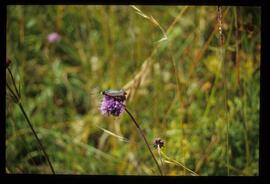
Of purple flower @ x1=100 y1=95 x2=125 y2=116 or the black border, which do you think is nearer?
purple flower @ x1=100 y1=95 x2=125 y2=116

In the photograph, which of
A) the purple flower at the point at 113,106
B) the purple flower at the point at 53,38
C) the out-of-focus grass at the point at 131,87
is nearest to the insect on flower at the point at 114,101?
the purple flower at the point at 113,106

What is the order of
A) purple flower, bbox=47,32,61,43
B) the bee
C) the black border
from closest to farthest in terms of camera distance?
1. the bee
2. the black border
3. purple flower, bbox=47,32,61,43

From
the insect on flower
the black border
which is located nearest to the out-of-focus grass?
the black border

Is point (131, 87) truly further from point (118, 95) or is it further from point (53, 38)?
point (53, 38)

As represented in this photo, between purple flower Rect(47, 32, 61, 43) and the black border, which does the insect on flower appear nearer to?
the black border
